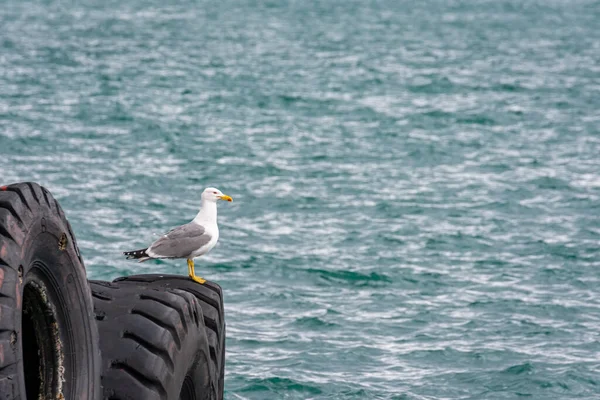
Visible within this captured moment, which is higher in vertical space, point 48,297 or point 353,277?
point 48,297

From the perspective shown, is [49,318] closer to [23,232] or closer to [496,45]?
[23,232]

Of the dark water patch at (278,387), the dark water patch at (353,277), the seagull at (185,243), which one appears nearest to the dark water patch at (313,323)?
the dark water patch at (353,277)

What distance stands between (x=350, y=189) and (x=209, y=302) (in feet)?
49.3

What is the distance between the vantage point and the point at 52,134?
26.5 metres

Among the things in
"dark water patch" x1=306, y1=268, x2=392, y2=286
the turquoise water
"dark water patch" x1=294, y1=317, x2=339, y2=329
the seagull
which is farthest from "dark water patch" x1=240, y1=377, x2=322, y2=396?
"dark water patch" x1=306, y1=268, x2=392, y2=286

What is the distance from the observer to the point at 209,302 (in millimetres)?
7594

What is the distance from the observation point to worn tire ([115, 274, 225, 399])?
7301mm

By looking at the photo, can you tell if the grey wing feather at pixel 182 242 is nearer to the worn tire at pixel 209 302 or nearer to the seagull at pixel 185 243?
the seagull at pixel 185 243

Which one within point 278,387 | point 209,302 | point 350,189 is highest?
point 209,302

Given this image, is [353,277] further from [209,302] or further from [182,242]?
[209,302]

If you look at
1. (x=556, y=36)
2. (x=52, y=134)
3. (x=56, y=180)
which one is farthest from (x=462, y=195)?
(x=556, y=36)

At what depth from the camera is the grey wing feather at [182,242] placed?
8.62m

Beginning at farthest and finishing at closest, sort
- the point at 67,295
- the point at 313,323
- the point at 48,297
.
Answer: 1. the point at 313,323
2. the point at 67,295
3. the point at 48,297

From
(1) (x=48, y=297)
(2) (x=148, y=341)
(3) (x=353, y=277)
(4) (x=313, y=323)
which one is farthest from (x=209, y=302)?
(3) (x=353, y=277)
